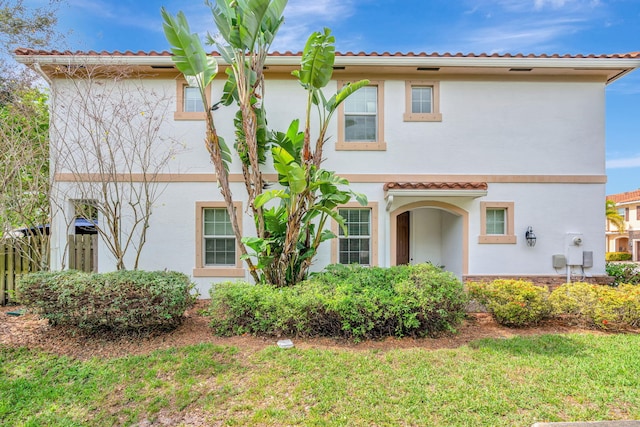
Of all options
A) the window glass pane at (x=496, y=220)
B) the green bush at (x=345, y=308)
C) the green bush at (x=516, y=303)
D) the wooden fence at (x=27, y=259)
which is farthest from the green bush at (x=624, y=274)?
the wooden fence at (x=27, y=259)

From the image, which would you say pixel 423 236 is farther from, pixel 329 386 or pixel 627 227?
pixel 627 227

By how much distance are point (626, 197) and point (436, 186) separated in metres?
42.6

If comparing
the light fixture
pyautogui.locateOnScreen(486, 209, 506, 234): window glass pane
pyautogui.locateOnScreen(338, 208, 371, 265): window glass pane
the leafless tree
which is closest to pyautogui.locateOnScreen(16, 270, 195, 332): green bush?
the leafless tree

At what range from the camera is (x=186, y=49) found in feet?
20.8

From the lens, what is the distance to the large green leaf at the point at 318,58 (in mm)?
6418

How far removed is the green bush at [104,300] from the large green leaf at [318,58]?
5083mm

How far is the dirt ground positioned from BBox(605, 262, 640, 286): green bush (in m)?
4.19

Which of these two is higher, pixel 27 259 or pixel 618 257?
pixel 27 259

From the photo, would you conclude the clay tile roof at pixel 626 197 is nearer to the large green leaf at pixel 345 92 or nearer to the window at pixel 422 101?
the window at pixel 422 101

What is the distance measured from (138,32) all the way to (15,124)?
4457mm

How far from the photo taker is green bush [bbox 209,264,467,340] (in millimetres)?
5953

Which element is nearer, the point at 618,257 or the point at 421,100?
the point at 421,100

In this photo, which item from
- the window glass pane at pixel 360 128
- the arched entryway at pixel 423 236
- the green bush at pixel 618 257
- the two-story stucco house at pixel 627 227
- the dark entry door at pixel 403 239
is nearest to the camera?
the window glass pane at pixel 360 128

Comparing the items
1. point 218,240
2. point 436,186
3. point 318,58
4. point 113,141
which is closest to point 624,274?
point 436,186
